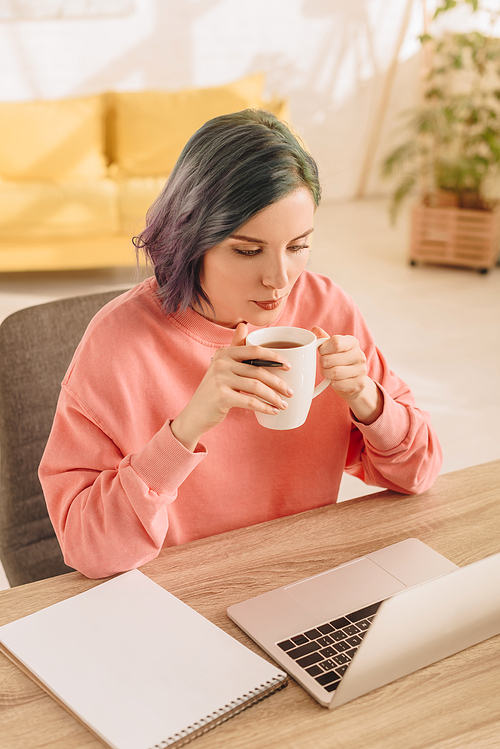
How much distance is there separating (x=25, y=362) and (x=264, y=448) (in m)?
0.39

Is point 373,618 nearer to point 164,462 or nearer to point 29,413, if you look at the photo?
point 164,462

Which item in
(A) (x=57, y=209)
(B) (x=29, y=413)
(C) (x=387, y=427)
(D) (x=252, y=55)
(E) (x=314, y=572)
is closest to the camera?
(E) (x=314, y=572)

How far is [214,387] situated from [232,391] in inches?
0.9

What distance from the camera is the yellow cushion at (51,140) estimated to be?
4.22 metres

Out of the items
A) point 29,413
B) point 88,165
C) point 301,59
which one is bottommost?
point 29,413

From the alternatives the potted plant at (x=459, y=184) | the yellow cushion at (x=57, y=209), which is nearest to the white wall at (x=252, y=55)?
the potted plant at (x=459, y=184)

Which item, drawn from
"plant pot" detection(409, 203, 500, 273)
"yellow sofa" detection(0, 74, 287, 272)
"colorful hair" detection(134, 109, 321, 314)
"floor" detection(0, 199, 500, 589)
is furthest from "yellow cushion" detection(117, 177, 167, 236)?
"colorful hair" detection(134, 109, 321, 314)

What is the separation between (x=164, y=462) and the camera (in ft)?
2.82

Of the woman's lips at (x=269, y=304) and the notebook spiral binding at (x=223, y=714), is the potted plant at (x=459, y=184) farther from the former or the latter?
the notebook spiral binding at (x=223, y=714)

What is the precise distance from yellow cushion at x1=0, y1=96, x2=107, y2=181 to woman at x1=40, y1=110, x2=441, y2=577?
11.6 feet

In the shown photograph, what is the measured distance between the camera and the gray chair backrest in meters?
1.13

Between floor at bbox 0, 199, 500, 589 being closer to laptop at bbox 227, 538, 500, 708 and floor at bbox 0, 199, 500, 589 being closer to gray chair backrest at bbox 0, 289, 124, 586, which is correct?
gray chair backrest at bbox 0, 289, 124, 586

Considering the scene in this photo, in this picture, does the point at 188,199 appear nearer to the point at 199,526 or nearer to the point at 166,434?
the point at 166,434

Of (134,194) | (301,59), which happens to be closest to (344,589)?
(134,194)
